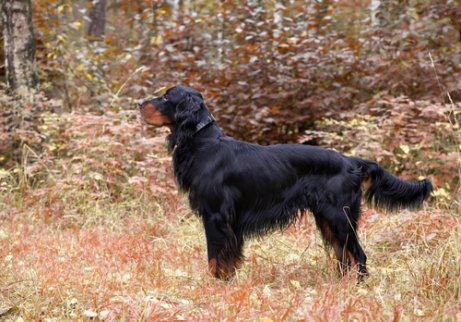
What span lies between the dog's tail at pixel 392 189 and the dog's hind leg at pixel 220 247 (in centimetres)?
102

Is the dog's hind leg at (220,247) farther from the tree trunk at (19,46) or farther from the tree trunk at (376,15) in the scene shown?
the tree trunk at (376,15)

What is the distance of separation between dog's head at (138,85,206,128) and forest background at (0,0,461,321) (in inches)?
40.6

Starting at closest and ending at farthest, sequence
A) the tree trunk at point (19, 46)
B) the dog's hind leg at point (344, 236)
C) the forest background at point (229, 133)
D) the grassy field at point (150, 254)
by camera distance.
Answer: the grassy field at point (150, 254) < the forest background at point (229, 133) < the dog's hind leg at point (344, 236) < the tree trunk at point (19, 46)

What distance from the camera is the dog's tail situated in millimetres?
3787

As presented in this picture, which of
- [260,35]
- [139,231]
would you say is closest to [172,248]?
[139,231]

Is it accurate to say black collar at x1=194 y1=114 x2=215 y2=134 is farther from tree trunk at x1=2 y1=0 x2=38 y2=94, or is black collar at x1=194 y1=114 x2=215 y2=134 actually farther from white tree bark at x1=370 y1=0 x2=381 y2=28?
white tree bark at x1=370 y1=0 x2=381 y2=28

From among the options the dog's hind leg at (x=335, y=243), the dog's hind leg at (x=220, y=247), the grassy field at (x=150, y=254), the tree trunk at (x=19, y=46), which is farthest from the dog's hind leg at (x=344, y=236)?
the tree trunk at (x=19, y=46)

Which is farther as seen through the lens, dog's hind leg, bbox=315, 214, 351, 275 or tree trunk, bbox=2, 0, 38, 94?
tree trunk, bbox=2, 0, 38, 94

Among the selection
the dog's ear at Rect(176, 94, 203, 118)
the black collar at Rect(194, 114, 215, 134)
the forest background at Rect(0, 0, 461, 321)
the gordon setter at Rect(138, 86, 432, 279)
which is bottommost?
the forest background at Rect(0, 0, 461, 321)

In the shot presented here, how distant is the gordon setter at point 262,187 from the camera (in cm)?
368

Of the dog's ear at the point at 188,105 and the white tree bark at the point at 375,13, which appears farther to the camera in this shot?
the white tree bark at the point at 375,13

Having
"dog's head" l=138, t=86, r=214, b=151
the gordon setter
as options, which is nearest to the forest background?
the gordon setter

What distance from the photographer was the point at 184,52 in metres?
8.00

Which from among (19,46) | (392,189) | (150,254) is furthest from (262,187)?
(19,46)
